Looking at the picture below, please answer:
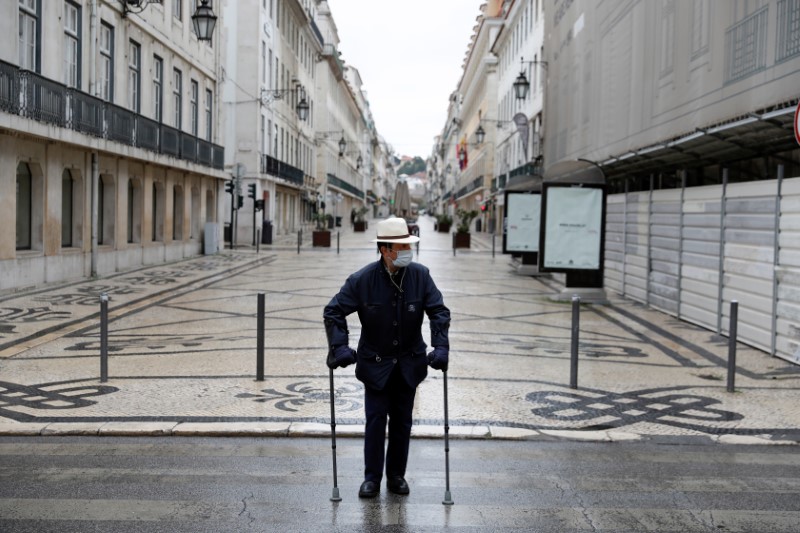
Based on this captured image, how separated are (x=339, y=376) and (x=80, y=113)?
12932 millimetres

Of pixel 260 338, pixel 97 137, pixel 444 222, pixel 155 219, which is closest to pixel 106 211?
pixel 97 137

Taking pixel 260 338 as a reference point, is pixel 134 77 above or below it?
above

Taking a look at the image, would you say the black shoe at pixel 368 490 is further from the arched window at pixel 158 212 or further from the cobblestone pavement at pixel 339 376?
the arched window at pixel 158 212

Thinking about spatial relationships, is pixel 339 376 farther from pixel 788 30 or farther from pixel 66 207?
pixel 66 207

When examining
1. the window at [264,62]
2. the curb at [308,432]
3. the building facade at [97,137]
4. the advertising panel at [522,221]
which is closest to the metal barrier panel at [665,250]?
the advertising panel at [522,221]

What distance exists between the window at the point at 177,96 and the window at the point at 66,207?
8078 millimetres

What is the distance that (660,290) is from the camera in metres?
16.0

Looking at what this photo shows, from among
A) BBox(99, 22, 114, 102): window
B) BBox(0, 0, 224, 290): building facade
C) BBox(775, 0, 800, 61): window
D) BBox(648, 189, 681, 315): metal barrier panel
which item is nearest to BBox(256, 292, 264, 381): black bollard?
BBox(775, 0, 800, 61): window

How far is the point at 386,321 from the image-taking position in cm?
541

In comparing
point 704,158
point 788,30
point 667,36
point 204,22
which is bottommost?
point 704,158

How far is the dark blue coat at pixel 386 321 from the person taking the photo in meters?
5.40

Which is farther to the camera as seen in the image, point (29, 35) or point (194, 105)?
point (194, 105)

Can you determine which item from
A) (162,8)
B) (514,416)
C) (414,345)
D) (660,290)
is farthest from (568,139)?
(414,345)

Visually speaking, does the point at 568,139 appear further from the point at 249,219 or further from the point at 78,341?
the point at 249,219
